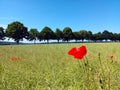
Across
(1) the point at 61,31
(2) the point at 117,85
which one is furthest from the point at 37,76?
(1) the point at 61,31

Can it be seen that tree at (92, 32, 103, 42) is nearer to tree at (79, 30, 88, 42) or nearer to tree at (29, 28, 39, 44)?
tree at (79, 30, 88, 42)

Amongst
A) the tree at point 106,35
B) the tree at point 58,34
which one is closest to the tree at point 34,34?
the tree at point 58,34

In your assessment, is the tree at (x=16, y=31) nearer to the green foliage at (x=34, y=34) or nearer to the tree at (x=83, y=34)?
the green foliage at (x=34, y=34)

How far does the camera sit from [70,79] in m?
5.63

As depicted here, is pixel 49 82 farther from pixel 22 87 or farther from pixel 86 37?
pixel 86 37

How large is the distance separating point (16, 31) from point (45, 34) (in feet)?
57.2

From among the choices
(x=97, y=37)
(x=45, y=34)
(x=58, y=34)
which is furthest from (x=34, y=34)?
(x=97, y=37)

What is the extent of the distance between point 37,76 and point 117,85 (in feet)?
7.40

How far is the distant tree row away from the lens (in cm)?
8588

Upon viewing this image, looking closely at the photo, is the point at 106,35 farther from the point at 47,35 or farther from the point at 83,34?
the point at 47,35

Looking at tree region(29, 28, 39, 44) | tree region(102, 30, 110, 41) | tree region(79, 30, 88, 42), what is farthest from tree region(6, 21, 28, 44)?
tree region(102, 30, 110, 41)

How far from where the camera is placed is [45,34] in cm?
9988

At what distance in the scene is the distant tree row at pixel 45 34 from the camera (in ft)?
282

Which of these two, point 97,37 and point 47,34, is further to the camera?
point 97,37
